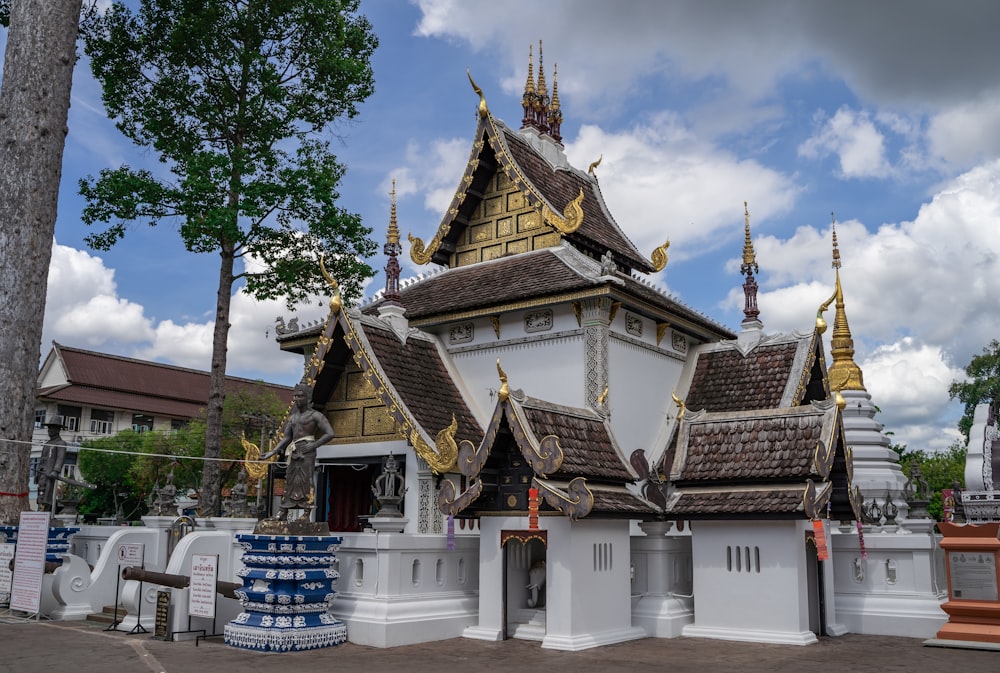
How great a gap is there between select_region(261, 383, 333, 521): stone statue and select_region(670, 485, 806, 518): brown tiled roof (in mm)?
5500

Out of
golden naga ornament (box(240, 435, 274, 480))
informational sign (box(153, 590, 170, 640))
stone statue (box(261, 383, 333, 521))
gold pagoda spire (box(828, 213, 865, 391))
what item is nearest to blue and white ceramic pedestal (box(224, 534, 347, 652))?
stone statue (box(261, 383, 333, 521))

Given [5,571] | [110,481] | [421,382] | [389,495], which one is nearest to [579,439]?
[389,495]

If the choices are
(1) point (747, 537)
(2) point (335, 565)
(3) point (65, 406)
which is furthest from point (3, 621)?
(3) point (65, 406)

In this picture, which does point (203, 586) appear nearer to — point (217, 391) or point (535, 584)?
point (535, 584)

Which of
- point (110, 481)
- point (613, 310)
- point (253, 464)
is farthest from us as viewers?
point (110, 481)

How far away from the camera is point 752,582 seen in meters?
13.1

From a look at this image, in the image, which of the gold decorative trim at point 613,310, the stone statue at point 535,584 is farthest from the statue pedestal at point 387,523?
the gold decorative trim at point 613,310

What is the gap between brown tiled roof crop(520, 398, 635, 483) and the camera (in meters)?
12.8

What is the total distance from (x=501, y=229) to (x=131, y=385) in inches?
1471

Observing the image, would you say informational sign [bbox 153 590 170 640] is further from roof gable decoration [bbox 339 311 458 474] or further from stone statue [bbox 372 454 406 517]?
roof gable decoration [bbox 339 311 458 474]

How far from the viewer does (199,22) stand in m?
21.5

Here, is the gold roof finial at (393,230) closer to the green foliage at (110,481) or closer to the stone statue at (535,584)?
the stone statue at (535,584)

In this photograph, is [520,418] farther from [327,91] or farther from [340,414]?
[327,91]

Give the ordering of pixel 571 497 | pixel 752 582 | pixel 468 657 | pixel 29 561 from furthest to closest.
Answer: pixel 29 561
pixel 752 582
pixel 571 497
pixel 468 657
